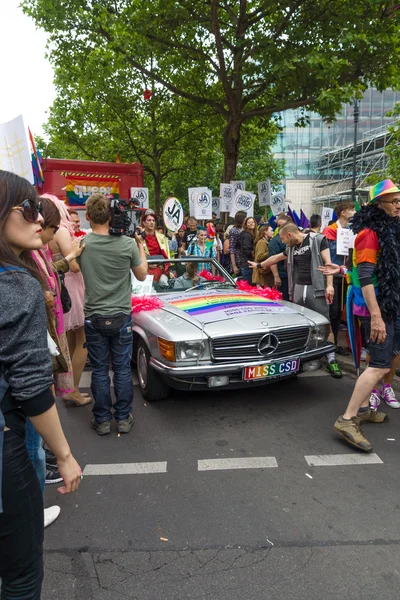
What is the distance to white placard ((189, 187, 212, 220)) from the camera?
459 inches

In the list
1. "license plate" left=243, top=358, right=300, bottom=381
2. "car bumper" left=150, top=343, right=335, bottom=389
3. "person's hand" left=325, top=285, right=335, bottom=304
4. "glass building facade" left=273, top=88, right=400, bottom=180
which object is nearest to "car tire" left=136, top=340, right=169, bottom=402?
"car bumper" left=150, top=343, right=335, bottom=389

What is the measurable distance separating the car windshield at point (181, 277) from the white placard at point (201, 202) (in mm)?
5993

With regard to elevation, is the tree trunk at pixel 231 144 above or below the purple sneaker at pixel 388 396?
above

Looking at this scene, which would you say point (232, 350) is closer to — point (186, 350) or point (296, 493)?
point (186, 350)

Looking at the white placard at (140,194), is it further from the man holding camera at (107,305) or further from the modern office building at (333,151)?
the modern office building at (333,151)

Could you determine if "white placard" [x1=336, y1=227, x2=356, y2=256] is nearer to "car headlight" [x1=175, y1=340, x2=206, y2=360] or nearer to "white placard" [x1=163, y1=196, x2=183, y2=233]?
"car headlight" [x1=175, y1=340, x2=206, y2=360]

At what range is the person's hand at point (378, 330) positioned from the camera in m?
3.52

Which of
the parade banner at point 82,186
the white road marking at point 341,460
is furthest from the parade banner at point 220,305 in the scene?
the parade banner at point 82,186

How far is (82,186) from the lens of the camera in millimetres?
11039

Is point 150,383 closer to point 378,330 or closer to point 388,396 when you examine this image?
point 378,330

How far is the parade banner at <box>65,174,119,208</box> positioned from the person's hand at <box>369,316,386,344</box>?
27.2 ft

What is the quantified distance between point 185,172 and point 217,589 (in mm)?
27796

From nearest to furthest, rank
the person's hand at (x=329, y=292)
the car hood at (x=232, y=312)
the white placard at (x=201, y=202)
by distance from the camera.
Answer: the car hood at (x=232, y=312) → the person's hand at (x=329, y=292) → the white placard at (x=201, y=202)

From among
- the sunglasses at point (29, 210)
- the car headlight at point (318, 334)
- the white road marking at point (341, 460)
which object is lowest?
the white road marking at point (341, 460)
